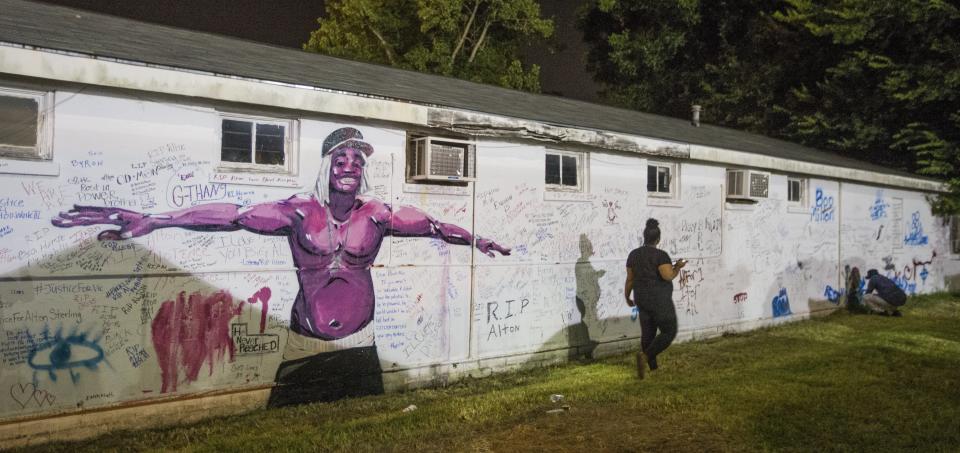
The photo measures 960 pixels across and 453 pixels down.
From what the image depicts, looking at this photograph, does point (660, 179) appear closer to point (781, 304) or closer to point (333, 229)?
point (781, 304)

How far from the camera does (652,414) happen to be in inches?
247

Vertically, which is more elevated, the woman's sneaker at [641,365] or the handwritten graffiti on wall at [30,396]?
the handwritten graffiti on wall at [30,396]

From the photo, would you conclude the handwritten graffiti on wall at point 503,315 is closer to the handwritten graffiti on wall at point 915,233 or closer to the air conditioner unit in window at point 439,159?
the air conditioner unit in window at point 439,159

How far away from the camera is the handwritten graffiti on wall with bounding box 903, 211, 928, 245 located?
16075mm

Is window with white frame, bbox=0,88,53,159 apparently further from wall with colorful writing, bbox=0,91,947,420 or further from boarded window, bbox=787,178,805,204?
boarded window, bbox=787,178,805,204

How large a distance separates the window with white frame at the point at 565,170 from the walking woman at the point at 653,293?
1.59 m

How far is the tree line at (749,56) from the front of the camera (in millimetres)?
18906

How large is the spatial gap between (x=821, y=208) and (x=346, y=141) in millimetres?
10183

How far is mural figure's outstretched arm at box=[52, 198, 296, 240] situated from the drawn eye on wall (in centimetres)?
82

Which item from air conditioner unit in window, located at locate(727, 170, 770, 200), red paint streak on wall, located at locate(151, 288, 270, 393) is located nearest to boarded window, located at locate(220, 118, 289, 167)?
red paint streak on wall, located at locate(151, 288, 270, 393)

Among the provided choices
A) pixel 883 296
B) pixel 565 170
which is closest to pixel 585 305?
pixel 565 170

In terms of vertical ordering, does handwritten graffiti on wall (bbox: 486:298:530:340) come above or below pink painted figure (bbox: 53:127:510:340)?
below

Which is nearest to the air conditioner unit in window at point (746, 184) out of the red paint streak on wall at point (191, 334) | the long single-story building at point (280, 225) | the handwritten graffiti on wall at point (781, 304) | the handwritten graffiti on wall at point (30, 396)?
the long single-story building at point (280, 225)

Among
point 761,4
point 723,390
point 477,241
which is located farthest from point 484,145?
point 761,4
